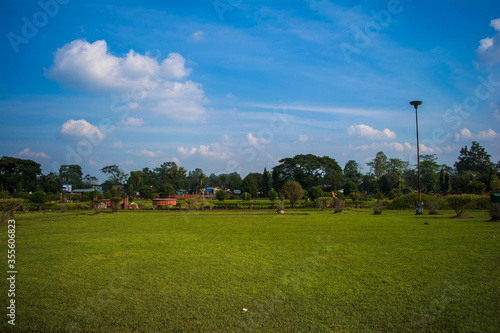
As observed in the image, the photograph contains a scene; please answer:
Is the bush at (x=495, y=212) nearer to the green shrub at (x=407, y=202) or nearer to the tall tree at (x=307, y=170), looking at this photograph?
the green shrub at (x=407, y=202)

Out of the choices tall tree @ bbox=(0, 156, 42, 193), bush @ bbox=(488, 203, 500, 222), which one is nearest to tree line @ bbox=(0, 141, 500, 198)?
tall tree @ bbox=(0, 156, 42, 193)

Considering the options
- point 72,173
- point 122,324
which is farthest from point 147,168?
point 122,324

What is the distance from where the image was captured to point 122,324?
12.0ft

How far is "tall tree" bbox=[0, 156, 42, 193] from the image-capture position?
1836 inches

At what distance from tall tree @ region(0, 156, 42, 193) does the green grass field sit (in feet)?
162

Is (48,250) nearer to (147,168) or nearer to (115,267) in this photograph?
(115,267)

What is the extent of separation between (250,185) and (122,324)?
51.3 metres

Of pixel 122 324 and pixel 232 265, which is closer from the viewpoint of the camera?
pixel 122 324

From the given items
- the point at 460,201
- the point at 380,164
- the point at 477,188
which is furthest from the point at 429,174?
the point at 460,201

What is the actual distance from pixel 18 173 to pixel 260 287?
5868cm

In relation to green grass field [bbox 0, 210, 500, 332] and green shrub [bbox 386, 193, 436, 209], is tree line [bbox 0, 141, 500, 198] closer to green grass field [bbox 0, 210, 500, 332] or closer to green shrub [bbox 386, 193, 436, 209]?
green shrub [bbox 386, 193, 436, 209]

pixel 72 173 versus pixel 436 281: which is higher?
pixel 72 173

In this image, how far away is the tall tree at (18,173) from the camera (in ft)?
153

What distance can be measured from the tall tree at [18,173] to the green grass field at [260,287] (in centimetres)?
4938
